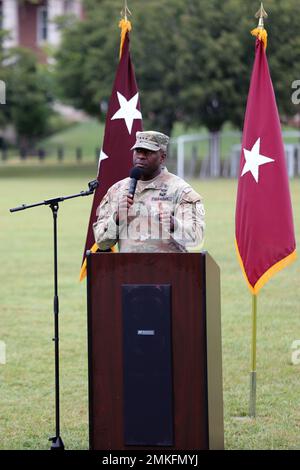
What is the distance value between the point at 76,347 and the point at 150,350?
450 cm

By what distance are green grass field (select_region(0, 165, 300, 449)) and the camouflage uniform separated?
51.7 inches

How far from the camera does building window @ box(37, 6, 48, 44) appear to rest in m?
72.1

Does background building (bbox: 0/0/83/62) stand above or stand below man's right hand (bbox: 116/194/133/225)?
above

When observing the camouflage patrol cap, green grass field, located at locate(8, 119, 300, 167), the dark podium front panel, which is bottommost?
the dark podium front panel

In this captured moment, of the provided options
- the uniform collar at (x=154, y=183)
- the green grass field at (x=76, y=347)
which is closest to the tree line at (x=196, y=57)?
the green grass field at (x=76, y=347)

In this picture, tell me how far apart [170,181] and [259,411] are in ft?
6.74

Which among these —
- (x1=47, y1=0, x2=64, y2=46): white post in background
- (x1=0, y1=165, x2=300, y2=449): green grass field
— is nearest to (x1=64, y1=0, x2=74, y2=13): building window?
(x1=47, y1=0, x2=64, y2=46): white post in background

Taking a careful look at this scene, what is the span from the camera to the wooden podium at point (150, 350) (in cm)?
582

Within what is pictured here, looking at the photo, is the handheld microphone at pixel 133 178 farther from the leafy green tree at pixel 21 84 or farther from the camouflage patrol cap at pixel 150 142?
the leafy green tree at pixel 21 84

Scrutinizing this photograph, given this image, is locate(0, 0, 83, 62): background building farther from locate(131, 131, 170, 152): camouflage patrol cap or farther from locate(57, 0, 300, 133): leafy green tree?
locate(131, 131, 170, 152): camouflage patrol cap

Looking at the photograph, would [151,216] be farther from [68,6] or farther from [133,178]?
[68,6]

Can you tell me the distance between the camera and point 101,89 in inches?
1850

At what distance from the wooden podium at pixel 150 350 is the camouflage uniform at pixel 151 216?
1.99 feet

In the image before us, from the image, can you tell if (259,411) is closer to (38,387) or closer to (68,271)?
(38,387)
